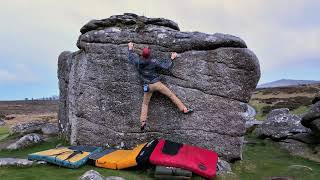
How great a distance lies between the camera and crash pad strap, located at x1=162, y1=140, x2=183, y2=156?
2203cm

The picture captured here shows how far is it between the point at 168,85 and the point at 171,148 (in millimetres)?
4555

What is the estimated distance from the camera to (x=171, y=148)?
2270 cm

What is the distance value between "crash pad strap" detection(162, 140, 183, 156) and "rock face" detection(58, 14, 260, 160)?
226 cm

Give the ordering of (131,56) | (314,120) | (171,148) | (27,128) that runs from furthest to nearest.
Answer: (27,128), (314,120), (131,56), (171,148)

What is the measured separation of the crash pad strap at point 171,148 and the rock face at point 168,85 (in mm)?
2259

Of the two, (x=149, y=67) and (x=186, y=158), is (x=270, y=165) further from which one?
(x=149, y=67)

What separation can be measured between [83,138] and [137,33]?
733cm

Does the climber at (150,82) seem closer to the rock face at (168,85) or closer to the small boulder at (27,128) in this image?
the rock face at (168,85)

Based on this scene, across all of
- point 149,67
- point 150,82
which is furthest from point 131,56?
point 150,82

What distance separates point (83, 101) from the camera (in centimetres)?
2681

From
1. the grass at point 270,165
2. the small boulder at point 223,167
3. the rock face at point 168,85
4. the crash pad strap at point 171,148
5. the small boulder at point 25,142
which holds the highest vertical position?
the rock face at point 168,85

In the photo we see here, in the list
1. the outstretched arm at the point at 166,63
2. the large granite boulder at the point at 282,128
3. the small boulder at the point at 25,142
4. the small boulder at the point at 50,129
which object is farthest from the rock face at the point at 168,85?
the large granite boulder at the point at 282,128

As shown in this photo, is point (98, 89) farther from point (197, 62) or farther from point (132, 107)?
point (197, 62)

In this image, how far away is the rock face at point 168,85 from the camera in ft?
83.0
